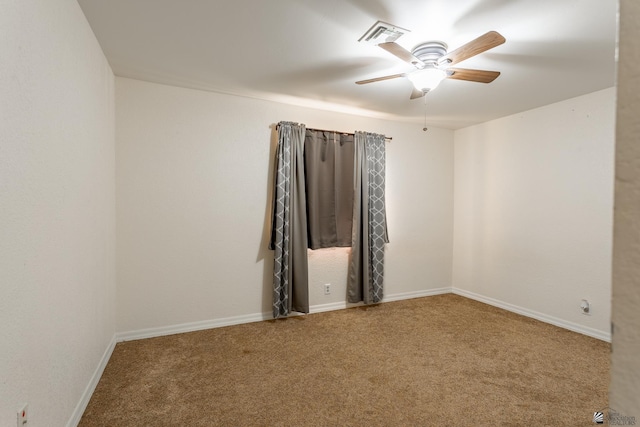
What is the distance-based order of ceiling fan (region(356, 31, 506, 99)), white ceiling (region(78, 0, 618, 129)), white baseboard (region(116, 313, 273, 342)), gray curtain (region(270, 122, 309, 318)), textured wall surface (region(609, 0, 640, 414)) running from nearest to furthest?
1. textured wall surface (region(609, 0, 640, 414))
2. white ceiling (region(78, 0, 618, 129))
3. ceiling fan (region(356, 31, 506, 99))
4. white baseboard (region(116, 313, 273, 342))
5. gray curtain (region(270, 122, 309, 318))

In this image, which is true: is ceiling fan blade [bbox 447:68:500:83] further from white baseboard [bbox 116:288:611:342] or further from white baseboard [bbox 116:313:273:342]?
white baseboard [bbox 116:313:273:342]

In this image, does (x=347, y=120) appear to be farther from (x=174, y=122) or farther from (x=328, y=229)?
(x=174, y=122)

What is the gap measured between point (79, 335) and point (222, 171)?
5.75 feet

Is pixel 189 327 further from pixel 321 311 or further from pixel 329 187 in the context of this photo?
pixel 329 187

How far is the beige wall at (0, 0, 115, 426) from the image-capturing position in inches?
43.4

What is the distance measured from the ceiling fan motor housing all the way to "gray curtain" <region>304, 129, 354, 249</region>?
1488 mm

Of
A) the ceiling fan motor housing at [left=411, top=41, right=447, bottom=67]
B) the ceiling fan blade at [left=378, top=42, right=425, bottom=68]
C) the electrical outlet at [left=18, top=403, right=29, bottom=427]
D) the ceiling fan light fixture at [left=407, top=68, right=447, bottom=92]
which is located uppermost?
the ceiling fan motor housing at [left=411, top=41, right=447, bottom=67]

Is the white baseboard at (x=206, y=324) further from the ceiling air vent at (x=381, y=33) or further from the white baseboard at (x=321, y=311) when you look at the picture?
the ceiling air vent at (x=381, y=33)

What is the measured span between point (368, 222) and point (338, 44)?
6.64ft

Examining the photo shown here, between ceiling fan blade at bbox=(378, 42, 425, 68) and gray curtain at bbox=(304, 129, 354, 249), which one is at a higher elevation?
ceiling fan blade at bbox=(378, 42, 425, 68)

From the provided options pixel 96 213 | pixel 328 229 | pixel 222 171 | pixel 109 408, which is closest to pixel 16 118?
pixel 96 213

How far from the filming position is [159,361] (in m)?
2.36

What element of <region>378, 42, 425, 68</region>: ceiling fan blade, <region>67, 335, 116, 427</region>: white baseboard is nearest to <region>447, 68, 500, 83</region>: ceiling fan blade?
<region>378, 42, 425, 68</region>: ceiling fan blade

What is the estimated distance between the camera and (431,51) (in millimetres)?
2092
